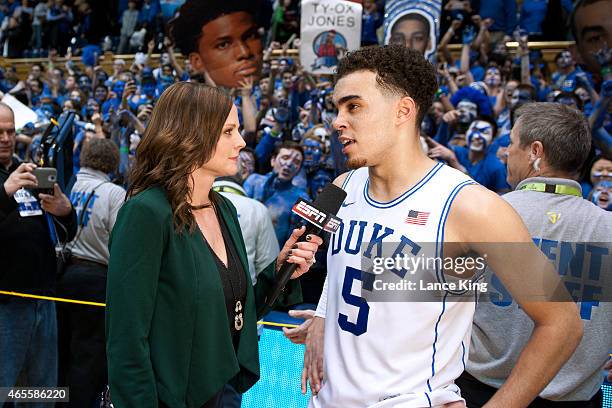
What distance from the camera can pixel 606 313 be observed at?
2275 millimetres

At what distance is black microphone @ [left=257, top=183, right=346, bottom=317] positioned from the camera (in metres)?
1.81

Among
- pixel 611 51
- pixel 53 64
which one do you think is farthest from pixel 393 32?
pixel 53 64

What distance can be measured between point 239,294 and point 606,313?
128cm

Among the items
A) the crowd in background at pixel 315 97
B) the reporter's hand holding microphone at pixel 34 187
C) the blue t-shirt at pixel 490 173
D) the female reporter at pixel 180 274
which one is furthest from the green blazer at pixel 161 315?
the blue t-shirt at pixel 490 173

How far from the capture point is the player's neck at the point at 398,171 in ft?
5.99

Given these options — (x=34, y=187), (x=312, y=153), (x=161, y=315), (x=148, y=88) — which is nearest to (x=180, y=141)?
(x=161, y=315)

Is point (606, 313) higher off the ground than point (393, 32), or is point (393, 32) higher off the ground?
point (393, 32)

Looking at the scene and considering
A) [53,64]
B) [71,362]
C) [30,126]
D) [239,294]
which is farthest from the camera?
[53,64]

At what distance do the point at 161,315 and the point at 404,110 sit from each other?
0.89 metres

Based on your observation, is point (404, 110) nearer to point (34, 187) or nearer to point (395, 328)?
point (395, 328)

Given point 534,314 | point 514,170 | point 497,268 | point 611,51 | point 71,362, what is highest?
point 611,51

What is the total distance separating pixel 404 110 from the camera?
1.87 m

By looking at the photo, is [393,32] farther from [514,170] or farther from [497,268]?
[497,268]

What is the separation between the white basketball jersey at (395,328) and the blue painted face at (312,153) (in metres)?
4.71
